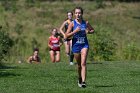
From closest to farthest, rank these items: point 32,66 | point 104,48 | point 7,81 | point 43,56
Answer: point 7,81 < point 32,66 < point 104,48 < point 43,56

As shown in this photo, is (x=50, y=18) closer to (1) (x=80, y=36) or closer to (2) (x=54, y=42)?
(2) (x=54, y=42)

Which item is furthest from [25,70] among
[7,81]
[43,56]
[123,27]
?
[123,27]

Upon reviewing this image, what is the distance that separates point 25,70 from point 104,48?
8.31 metres

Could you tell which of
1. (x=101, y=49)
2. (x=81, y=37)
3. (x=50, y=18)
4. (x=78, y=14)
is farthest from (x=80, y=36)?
(x=50, y=18)

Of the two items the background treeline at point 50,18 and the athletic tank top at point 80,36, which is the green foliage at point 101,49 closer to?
the background treeline at point 50,18

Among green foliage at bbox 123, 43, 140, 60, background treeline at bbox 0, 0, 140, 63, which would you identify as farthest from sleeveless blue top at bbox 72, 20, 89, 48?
background treeline at bbox 0, 0, 140, 63

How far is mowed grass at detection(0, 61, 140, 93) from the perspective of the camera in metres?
14.3

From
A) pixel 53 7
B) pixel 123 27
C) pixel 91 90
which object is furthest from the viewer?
pixel 53 7

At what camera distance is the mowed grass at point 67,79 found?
14.3 m

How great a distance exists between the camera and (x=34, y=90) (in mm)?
14094

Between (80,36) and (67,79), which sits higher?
(80,36)

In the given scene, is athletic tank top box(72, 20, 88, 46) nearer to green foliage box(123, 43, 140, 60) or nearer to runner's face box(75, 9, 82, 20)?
runner's face box(75, 9, 82, 20)

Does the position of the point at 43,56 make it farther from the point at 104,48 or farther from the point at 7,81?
the point at 7,81

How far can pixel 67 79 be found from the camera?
1678cm
